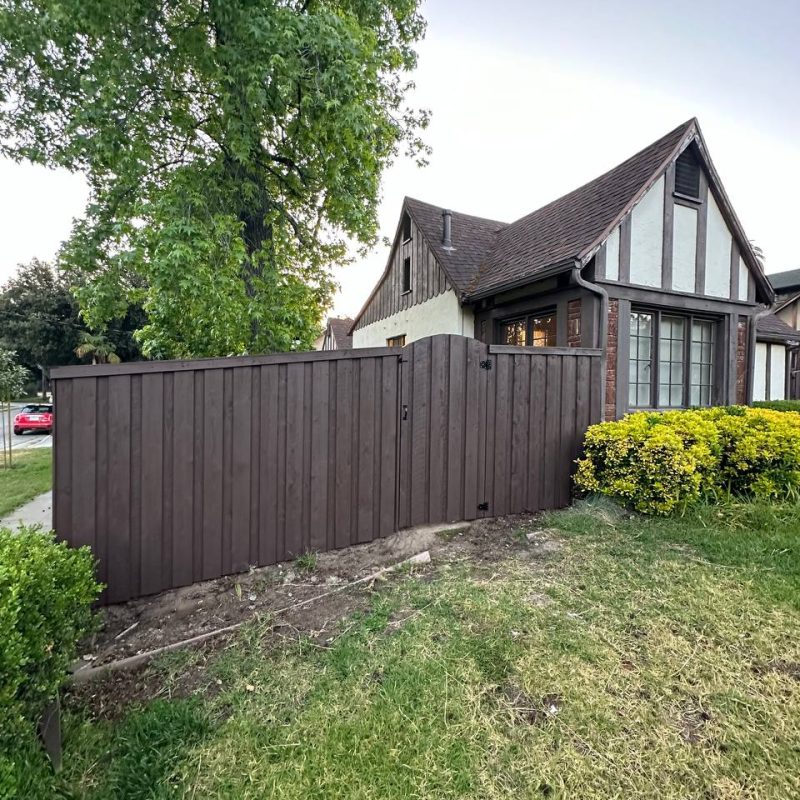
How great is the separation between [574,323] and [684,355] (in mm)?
2427

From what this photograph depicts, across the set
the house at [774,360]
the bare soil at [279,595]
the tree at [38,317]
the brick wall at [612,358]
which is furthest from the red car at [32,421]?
the house at [774,360]

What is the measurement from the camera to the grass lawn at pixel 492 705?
159cm

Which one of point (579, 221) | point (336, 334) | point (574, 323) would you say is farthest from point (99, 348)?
point (574, 323)

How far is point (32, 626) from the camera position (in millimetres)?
1682

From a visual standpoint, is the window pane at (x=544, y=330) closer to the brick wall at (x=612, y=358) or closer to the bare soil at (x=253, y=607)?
the brick wall at (x=612, y=358)

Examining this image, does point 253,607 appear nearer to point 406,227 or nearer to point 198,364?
point 198,364

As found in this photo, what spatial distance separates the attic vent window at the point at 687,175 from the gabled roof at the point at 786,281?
2010 cm

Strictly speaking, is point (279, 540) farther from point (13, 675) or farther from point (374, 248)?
point (374, 248)

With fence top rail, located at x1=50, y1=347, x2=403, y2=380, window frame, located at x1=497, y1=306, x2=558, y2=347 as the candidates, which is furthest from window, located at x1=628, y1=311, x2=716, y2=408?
fence top rail, located at x1=50, y1=347, x2=403, y2=380

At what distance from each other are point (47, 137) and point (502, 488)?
32.1ft

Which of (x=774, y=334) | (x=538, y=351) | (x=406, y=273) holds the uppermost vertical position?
(x=406, y=273)

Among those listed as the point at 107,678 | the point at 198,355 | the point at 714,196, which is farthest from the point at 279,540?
the point at 714,196

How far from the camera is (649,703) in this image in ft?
6.39

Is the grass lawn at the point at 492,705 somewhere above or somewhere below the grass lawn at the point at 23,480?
above
